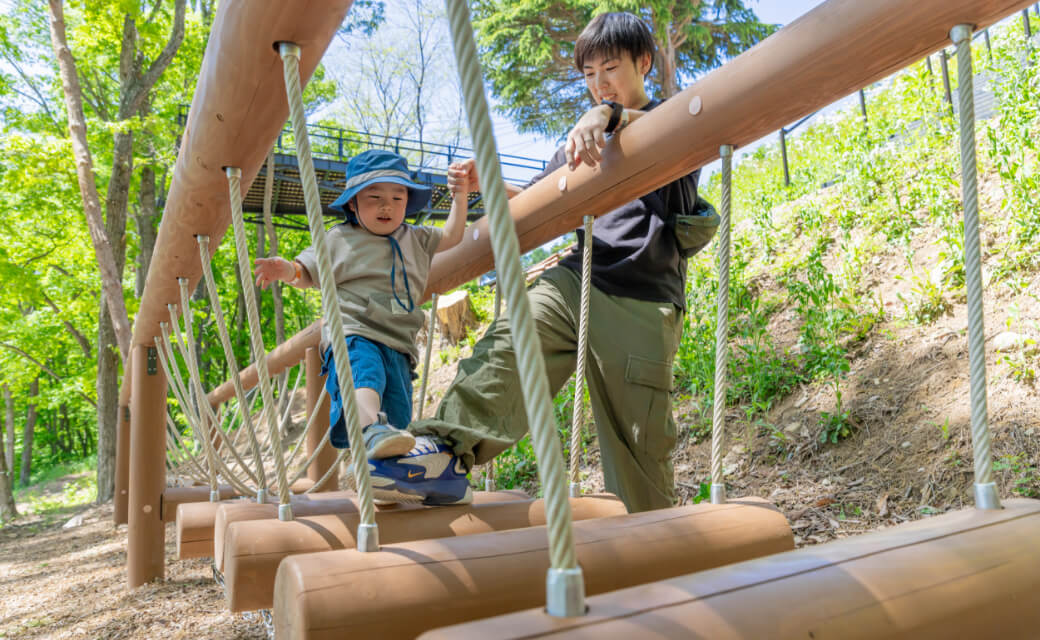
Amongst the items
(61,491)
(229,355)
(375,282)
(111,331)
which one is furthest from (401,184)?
(61,491)

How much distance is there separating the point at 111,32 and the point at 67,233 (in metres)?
3.51

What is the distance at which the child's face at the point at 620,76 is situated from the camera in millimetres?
1814

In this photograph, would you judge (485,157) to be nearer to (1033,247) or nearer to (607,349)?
(607,349)

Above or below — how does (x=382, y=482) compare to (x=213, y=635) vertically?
above

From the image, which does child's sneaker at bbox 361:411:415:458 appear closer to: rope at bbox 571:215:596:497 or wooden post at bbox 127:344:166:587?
rope at bbox 571:215:596:497

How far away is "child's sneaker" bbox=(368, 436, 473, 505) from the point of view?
124cm

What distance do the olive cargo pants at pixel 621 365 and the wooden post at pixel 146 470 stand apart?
225 cm

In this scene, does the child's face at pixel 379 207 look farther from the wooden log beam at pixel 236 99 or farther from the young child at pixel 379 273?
the wooden log beam at pixel 236 99

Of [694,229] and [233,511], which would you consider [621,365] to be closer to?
[694,229]

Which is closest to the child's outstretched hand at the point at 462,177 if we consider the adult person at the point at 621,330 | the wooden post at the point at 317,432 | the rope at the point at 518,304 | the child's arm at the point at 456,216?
the child's arm at the point at 456,216

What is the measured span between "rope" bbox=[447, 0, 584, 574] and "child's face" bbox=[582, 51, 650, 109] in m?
1.23

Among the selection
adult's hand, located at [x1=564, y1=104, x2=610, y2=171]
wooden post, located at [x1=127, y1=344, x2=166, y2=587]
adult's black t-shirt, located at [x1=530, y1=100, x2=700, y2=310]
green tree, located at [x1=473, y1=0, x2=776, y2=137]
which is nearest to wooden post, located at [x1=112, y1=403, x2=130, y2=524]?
wooden post, located at [x1=127, y1=344, x2=166, y2=587]

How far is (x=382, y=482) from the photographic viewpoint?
48.7 inches

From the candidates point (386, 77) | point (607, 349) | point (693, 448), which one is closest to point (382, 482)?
point (607, 349)
